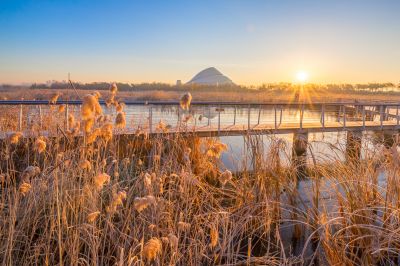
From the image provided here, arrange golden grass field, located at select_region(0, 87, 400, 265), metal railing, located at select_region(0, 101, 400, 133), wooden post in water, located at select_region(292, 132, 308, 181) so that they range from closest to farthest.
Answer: golden grass field, located at select_region(0, 87, 400, 265) → wooden post in water, located at select_region(292, 132, 308, 181) → metal railing, located at select_region(0, 101, 400, 133)

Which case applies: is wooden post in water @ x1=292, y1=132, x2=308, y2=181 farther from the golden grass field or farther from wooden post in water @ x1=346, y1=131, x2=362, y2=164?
wooden post in water @ x1=346, y1=131, x2=362, y2=164

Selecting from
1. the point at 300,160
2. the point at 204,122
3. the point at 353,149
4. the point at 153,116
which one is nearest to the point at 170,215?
the point at 300,160

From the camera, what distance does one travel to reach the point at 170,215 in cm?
280

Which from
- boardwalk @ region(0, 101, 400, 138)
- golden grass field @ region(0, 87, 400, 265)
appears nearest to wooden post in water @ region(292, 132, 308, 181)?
golden grass field @ region(0, 87, 400, 265)

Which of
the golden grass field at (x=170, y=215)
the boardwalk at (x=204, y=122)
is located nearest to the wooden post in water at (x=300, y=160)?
the golden grass field at (x=170, y=215)

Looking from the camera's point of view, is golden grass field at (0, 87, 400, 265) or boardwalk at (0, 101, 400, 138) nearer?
golden grass field at (0, 87, 400, 265)

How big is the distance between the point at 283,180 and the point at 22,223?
8.31ft

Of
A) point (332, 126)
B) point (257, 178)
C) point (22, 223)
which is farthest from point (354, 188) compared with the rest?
point (332, 126)

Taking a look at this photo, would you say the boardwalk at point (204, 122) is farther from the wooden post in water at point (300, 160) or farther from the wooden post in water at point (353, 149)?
the wooden post in water at point (353, 149)

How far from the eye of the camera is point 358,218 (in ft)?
10.5

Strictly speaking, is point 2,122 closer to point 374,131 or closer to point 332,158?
point 332,158

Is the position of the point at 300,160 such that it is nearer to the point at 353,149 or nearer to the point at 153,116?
the point at 353,149

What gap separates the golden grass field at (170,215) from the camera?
7.32 feet

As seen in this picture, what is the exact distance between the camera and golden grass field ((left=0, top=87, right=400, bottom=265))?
223 centimetres
